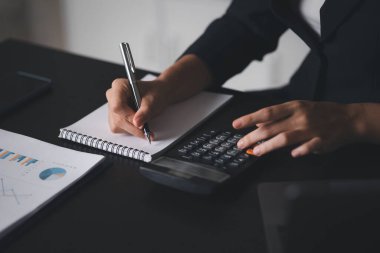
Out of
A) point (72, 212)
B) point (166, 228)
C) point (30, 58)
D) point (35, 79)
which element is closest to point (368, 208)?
point (166, 228)

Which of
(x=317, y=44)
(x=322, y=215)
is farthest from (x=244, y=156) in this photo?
(x=317, y=44)

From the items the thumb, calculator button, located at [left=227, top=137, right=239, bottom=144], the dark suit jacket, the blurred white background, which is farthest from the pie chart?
the blurred white background

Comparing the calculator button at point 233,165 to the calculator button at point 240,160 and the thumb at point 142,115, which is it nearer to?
the calculator button at point 240,160

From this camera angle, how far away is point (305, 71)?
1082 millimetres

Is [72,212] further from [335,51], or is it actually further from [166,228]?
[335,51]

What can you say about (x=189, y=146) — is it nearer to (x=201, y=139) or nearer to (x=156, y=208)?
(x=201, y=139)

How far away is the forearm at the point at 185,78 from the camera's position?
877 millimetres

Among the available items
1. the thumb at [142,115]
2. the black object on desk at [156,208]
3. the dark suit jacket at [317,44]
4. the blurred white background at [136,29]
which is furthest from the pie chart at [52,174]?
the blurred white background at [136,29]

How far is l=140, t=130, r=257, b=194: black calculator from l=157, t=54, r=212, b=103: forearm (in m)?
0.15

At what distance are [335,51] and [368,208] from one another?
0.42 m

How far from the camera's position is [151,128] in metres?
0.79

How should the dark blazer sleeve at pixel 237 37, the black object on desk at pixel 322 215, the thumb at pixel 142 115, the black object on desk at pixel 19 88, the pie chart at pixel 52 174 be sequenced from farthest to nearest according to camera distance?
the dark blazer sleeve at pixel 237 37 → the black object on desk at pixel 19 88 → the thumb at pixel 142 115 → the pie chart at pixel 52 174 → the black object on desk at pixel 322 215

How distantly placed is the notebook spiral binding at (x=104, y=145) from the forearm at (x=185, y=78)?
6.5 inches

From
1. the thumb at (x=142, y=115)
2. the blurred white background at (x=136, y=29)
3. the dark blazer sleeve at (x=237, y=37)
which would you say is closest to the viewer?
the thumb at (x=142, y=115)
